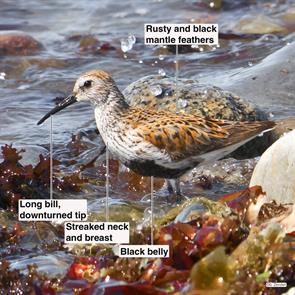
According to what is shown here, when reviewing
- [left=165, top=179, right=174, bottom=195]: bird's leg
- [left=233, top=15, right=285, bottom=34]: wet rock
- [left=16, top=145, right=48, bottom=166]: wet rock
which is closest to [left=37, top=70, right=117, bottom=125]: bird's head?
[left=165, top=179, right=174, bottom=195]: bird's leg

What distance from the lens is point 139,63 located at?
Result: 1227 cm

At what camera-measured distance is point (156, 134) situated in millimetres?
6941

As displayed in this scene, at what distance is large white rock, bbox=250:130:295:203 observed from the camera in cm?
634

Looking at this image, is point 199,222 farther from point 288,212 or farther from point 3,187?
point 3,187

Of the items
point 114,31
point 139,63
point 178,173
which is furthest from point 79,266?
point 114,31

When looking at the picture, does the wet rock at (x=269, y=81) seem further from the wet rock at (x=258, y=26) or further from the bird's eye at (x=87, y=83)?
the wet rock at (x=258, y=26)

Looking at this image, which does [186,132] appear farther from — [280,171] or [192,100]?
[192,100]

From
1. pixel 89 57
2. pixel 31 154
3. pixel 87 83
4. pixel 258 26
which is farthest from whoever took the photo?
pixel 258 26

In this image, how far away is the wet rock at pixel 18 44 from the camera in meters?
12.7

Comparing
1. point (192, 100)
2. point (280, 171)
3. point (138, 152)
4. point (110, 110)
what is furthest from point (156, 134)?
point (192, 100)

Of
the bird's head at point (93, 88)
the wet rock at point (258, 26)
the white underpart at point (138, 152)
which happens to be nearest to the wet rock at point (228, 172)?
the white underpart at point (138, 152)

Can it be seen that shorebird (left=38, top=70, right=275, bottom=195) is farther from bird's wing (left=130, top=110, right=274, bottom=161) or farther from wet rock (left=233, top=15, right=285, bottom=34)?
wet rock (left=233, top=15, right=285, bottom=34)

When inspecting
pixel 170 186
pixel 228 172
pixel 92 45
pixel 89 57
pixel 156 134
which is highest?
pixel 92 45

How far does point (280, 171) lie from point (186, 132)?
35.0 inches
